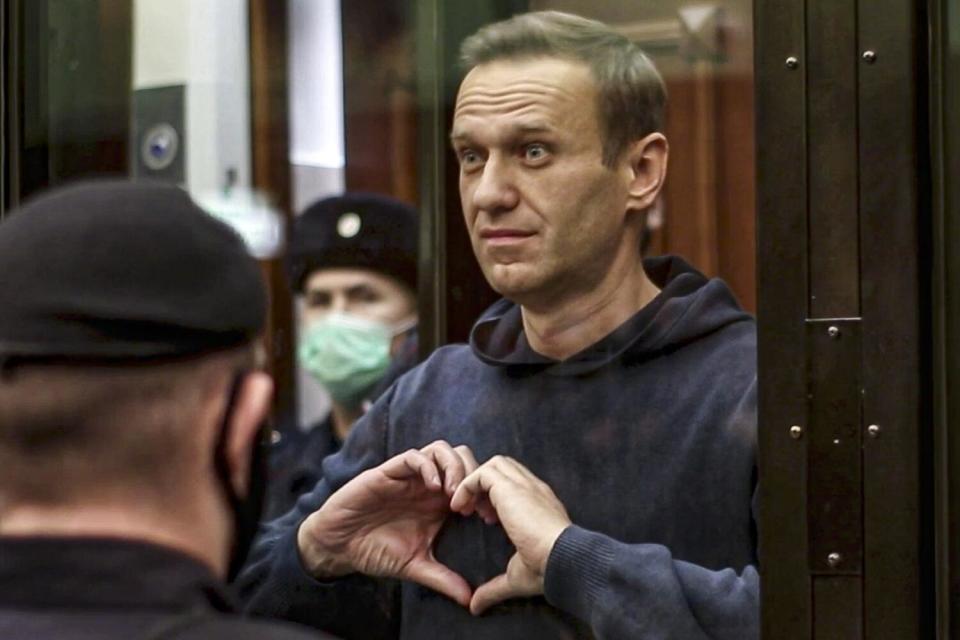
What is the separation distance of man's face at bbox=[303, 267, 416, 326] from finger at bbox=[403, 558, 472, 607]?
17.9 inches

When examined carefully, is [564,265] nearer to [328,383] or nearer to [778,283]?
[778,283]

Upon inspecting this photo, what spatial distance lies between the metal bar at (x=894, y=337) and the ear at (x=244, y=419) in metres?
1.16

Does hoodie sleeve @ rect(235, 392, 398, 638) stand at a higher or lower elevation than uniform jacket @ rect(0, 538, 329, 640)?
lower

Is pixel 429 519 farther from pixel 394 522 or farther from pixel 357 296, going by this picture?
pixel 357 296

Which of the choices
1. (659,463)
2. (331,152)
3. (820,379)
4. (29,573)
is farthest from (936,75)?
(29,573)

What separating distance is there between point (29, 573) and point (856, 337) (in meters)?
1.42

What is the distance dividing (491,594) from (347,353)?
59 centimetres

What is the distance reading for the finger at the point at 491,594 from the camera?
9.70 ft

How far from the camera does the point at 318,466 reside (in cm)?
330

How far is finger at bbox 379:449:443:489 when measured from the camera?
120 inches

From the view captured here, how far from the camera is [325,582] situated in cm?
316

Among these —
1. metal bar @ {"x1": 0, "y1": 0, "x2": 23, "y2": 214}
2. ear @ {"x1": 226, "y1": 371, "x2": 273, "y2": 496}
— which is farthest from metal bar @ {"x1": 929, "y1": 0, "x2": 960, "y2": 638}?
metal bar @ {"x1": 0, "y1": 0, "x2": 23, "y2": 214}

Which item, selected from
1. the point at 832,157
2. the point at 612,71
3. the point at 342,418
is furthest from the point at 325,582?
the point at 832,157

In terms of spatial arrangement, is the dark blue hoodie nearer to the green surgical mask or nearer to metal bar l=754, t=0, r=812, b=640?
metal bar l=754, t=0, r=812, b=640
